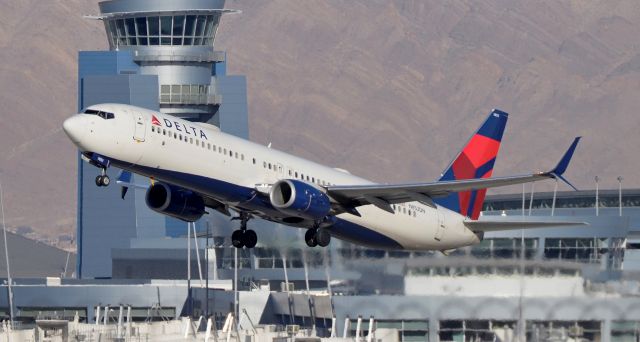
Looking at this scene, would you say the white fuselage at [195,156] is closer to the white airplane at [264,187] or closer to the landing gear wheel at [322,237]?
the white airplane at [264,187]

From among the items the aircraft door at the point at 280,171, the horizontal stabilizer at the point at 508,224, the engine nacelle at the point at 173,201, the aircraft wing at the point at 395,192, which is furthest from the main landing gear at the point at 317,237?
the horizontal stabilizer at the point at 508,224

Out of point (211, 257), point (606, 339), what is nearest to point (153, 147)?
point (606, 339)

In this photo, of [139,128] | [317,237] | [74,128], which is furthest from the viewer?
[317,237]

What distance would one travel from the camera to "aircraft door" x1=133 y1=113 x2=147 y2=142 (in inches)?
2997

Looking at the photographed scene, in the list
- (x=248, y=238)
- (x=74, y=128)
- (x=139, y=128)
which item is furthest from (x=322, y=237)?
(x=74, y=128)

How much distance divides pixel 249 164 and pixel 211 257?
99.4 m

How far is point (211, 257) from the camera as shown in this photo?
179 metres

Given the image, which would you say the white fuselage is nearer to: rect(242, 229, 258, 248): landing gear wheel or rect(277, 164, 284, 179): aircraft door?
rect(277, 164, 284, 179): aircraft door

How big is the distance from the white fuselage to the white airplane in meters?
0.04

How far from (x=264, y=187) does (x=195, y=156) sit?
4056 millimetres

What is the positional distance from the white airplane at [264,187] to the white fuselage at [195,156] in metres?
0.04

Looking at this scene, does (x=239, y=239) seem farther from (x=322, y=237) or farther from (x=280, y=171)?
(x=280, y=171)

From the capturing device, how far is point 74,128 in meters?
75.3

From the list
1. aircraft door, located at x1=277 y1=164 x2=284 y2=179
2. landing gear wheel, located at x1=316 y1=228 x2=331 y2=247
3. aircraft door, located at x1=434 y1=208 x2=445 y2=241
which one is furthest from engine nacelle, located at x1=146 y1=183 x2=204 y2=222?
aircraft door, located at x1=434 y1=208 x2=445 y2=241
